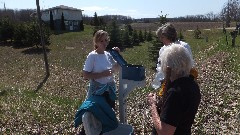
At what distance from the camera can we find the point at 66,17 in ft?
201

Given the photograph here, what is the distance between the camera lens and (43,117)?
8758 millimetres

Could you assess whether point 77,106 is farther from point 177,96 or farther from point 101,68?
point 177,96

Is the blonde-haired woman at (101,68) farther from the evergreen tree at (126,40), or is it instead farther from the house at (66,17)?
the house at (66,17)

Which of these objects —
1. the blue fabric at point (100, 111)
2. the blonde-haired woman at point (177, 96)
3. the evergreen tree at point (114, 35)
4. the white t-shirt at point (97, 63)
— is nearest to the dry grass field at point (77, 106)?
the white t-shirt at point (97, 63)

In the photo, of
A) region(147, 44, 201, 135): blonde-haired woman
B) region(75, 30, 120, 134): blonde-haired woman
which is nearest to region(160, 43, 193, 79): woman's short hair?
region(147, 44, 201, 135): blonde-haired woman

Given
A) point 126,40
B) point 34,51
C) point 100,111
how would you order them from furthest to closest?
point 126,40, point 34,51, point 100,111

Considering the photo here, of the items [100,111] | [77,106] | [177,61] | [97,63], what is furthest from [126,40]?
[177,61]

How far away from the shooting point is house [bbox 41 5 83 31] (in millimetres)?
60406

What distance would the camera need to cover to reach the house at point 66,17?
2378 inches

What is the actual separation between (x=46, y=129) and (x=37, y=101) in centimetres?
318

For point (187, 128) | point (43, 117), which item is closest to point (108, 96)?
point (187, 128)

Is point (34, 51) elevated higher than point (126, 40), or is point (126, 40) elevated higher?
point (126, 40)

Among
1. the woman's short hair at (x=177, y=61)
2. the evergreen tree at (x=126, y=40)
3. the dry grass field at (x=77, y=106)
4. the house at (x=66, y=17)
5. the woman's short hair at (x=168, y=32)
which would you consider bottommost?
the dry grass field at (x=77, y=106)

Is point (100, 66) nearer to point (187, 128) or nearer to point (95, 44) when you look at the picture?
point (95, 44)
